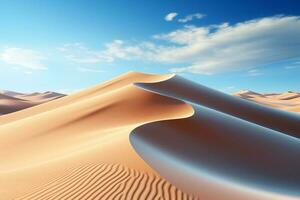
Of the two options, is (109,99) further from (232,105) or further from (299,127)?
(299,127)

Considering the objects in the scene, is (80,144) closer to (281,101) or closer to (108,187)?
(108,187)

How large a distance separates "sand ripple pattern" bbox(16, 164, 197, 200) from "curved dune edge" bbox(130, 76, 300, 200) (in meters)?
0.51

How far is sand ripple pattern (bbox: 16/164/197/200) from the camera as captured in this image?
602 centimetres

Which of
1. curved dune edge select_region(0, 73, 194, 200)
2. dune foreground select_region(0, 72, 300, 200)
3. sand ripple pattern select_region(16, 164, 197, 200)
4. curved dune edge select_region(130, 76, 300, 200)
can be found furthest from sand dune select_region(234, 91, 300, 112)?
sand ripple pattern select_region(16, 164, 197, 200)

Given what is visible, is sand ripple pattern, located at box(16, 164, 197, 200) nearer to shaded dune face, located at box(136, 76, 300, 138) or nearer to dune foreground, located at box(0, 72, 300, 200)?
dune foreground, located at box(0, 72, 300, 200)

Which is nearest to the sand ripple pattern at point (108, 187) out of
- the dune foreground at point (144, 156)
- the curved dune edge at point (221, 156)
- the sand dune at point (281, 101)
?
the dune foreground at point (144, 156)

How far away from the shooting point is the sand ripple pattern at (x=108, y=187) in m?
6.02

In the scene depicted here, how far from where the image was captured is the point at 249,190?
7965mm

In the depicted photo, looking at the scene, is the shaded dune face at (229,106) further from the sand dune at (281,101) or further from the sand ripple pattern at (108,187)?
the sand dune at (281,101)

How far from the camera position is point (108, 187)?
20.7 feet

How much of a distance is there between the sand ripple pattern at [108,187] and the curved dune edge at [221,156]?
508 mm

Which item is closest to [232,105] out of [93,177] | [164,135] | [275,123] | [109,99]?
[275,123]

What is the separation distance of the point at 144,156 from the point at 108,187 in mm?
1866

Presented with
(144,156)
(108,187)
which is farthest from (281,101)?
(108,187)
